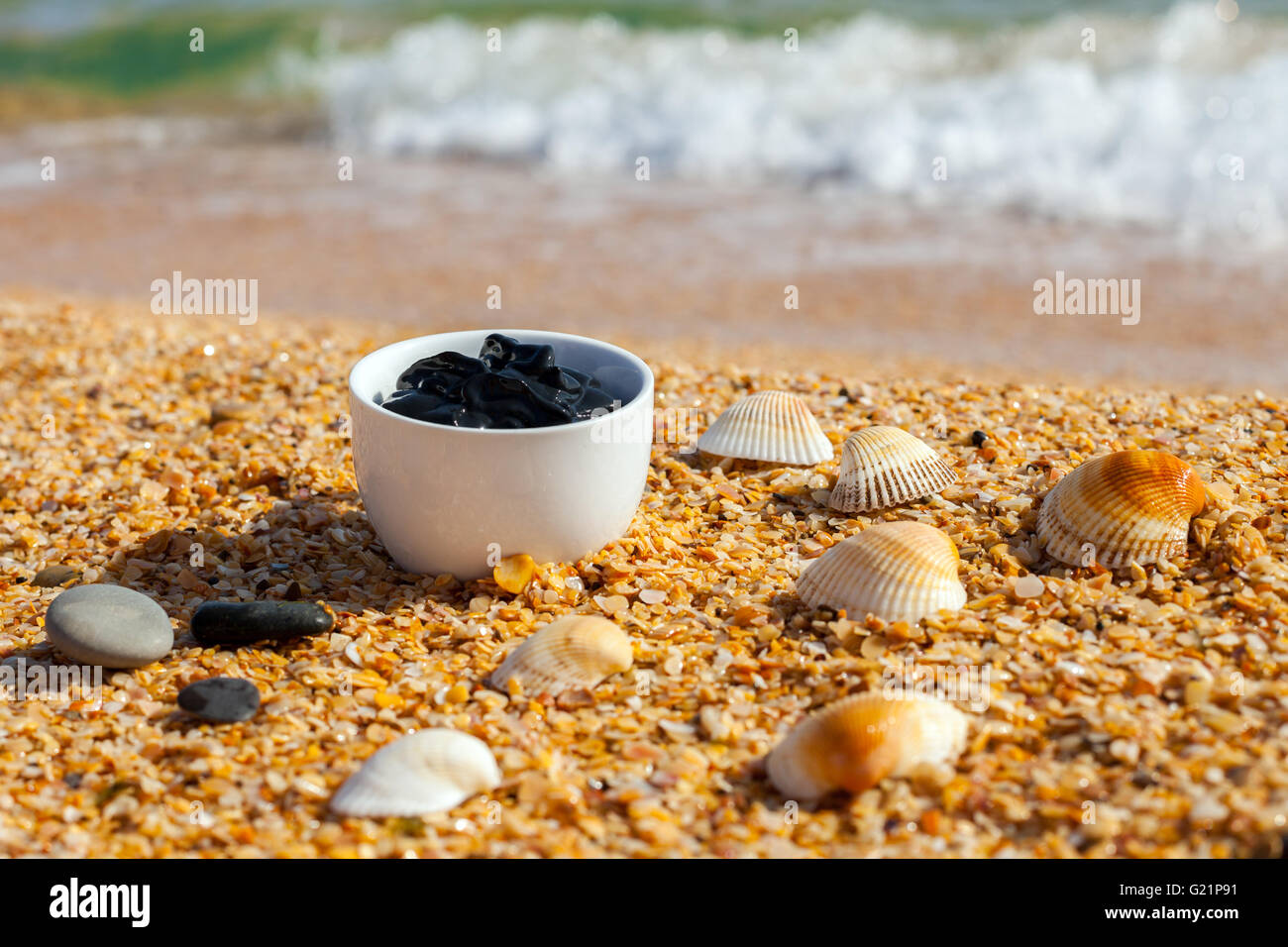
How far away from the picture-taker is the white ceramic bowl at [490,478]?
2.84 m

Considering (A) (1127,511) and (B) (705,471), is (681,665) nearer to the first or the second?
(B) (705,471)

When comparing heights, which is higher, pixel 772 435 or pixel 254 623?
pixel 772 435

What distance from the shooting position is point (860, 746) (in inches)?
92.1

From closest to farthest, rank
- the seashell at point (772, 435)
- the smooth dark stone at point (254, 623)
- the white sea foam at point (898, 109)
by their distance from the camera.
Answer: the smooth dark stone at point (254, 623)
the seashell at point (772, 435)
the white sea foam at point (898, 109)

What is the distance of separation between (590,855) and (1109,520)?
5.71ft

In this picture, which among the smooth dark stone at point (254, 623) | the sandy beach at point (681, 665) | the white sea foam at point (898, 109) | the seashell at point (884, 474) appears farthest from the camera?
the white sea foam at point (898, 109)

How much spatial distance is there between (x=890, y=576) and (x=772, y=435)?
103cm

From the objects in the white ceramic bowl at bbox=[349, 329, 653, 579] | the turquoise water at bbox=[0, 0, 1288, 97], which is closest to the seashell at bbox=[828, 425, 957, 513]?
the white ceramic bowl at bbox=[349, 329, 653, 579]

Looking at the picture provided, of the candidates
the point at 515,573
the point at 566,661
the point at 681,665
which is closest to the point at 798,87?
the point at 515,573

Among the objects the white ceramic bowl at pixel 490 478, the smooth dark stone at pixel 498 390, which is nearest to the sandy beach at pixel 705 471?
the white ceramic bowl at pixel 490 478

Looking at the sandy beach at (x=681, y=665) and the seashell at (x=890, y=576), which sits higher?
the seashell at (x=890, y=576)

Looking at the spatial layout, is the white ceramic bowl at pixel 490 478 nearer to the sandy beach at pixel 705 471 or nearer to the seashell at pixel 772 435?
the sandy beach at pixel 705 471

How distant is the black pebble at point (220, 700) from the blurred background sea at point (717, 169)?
471 centimetres

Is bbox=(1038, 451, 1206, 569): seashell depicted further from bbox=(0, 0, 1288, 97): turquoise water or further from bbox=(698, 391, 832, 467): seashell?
bbox=(0, 0, 1288, 97): turquoise water
